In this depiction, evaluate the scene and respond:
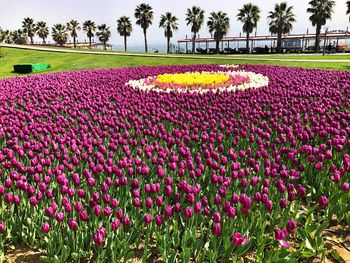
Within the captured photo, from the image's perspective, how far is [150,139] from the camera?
29.0 feet

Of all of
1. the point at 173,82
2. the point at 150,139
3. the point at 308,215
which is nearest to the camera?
the point at 308,215

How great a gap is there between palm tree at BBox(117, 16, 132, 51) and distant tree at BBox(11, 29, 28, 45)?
143 feet

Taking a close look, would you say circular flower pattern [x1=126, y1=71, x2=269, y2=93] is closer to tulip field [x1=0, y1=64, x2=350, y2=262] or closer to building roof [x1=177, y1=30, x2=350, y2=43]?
tulip field [x1=0, y1=64, x2=350, y2=262]

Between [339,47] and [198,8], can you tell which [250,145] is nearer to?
[339,47]

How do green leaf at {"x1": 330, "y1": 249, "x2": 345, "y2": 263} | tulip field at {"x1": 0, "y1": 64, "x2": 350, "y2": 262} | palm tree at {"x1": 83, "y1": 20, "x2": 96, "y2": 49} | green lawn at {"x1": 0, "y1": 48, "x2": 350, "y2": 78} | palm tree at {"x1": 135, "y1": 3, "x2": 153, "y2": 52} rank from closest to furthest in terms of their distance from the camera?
tulip field at {"x1": 0, "y1": 64, "x2": 350, "y2": 262} < green leaf at {"x1": 330, "y1": 249, "x2": 345, "y2": 263} < green lawn at {"x1": 0, "y1": 48, "x2": 350, "y2": 78} < palm tree at {"x1": 135, "y1": 3, "x2": 153, "y2": 52} < palm tree at {"x1": 83, "y1": 20, "x2": 96, "y2": 49}

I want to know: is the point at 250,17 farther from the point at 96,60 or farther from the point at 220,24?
the point at 96,60

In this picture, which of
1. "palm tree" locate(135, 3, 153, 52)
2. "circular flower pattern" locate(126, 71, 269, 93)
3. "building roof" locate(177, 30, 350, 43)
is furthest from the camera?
"palm tree" locate(135, 3, 153, 52)

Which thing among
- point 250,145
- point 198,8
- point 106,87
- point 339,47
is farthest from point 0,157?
point 198,8

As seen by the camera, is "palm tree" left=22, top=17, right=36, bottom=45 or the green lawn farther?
"palm tree" left=22, top=17, right=36, bottom=45

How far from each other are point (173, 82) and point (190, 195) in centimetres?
1309

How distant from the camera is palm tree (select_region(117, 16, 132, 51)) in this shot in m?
102

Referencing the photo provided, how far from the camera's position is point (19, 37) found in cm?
13512

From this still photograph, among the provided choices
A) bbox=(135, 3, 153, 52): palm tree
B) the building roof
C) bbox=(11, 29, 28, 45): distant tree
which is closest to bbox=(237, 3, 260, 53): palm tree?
the building roof

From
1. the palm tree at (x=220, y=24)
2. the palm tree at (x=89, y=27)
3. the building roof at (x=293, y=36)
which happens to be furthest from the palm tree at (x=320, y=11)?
the palm tree at (x=89, y=27)
